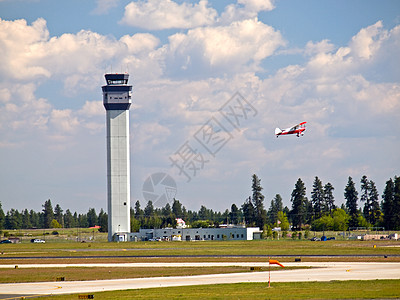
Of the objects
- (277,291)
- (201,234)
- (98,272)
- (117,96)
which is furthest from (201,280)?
(117,96)

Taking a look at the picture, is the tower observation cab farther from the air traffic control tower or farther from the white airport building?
the white airport building

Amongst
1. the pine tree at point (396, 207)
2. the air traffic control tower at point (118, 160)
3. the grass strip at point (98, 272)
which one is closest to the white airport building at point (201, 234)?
the air traffic control tower at point (118, 160)

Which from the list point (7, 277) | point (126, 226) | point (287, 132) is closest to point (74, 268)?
point (7, 277)

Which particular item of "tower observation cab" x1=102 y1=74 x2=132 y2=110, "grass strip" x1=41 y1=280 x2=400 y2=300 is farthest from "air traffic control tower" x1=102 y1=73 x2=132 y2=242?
"grass strip" x1=41 y1=280 x2=400 y2=300

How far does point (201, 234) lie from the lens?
177 metres

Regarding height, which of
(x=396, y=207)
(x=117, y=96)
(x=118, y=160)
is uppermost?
(x=117, y=96)

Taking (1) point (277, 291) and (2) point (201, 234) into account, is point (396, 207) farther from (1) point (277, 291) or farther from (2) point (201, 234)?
(1) point (277, 291)

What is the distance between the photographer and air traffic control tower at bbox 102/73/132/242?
16900cm

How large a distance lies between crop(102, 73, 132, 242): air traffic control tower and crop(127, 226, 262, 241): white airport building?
5486 millimetres

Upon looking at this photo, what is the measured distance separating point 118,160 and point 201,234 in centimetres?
3175

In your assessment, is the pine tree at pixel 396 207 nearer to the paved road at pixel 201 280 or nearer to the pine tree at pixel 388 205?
the pine tree at pixel 388 205

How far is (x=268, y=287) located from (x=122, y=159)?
124158 millimetres

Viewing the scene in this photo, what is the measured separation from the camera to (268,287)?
4938 cm

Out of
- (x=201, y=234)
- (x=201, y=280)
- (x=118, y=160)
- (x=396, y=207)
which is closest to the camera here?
(x=201, y=280)
